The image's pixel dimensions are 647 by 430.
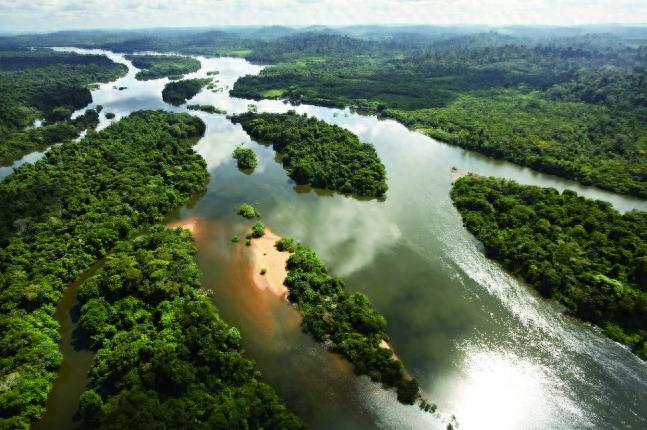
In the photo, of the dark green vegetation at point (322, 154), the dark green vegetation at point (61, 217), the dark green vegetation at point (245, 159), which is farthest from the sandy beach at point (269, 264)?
the dark green vegetation at point (245, 159)

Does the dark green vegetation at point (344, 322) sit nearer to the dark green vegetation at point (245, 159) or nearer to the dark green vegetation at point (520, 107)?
the dark green vegetation at point (245, 159)

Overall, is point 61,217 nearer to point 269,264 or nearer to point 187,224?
point 187,224

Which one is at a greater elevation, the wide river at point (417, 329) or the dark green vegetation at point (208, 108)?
the dark green vegetation at point (208, 108)

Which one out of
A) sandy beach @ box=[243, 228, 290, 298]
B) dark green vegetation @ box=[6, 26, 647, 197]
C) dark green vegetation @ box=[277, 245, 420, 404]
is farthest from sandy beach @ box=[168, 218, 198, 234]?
dark green vegetation @ box=[6, 26, 647, 197]

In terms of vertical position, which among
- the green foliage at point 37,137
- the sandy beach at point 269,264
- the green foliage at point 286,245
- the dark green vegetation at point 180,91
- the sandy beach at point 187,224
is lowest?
the sandy beach at point 269,264

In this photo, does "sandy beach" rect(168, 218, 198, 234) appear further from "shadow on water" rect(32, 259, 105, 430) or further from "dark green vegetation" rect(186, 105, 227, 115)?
"dark green vegetation" rect(186, 105, 227, 115)
